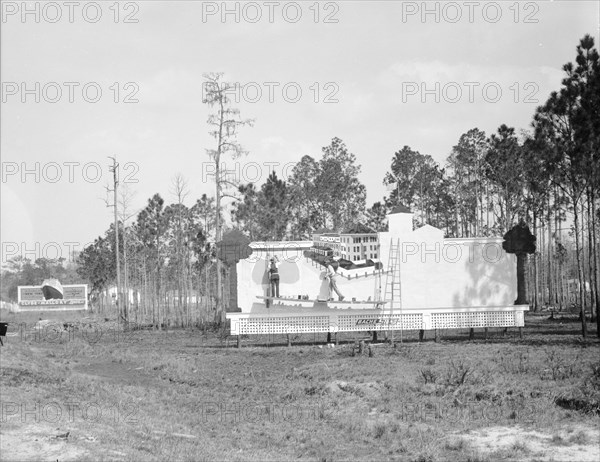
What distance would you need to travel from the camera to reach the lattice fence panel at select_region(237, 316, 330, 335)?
28.2 m

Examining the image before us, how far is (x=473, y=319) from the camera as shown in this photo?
28938mm

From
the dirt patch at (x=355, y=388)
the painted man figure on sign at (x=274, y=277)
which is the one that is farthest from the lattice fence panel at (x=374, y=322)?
the dirt patch at (x=355, y=388)

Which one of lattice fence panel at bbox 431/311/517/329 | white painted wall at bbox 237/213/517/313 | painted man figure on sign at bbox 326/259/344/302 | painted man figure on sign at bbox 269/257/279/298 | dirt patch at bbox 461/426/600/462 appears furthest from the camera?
lattice fence panel at bbox 431/311/517/329

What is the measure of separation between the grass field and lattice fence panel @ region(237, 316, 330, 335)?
5.40 feet

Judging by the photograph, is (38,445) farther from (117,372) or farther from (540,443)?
(117,372)

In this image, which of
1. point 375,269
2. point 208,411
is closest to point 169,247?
point 375,269

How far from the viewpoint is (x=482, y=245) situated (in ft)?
94.5

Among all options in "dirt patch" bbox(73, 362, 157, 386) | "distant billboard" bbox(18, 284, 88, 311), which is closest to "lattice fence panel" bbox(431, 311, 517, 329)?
"dirt patch" bbox(73, 362, 157, 386)

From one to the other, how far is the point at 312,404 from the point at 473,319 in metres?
14.2

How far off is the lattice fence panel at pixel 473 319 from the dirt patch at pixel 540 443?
15.8 metres

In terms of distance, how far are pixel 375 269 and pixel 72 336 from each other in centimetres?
1965

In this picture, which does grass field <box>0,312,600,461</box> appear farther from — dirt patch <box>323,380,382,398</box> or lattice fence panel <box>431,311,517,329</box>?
lattice fence panel <box>431,311,517,329</box>

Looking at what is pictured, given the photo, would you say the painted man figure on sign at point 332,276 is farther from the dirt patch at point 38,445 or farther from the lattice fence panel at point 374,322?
the dirt patch at point 38,445

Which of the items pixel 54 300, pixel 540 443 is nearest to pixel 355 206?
pixel 54 300
